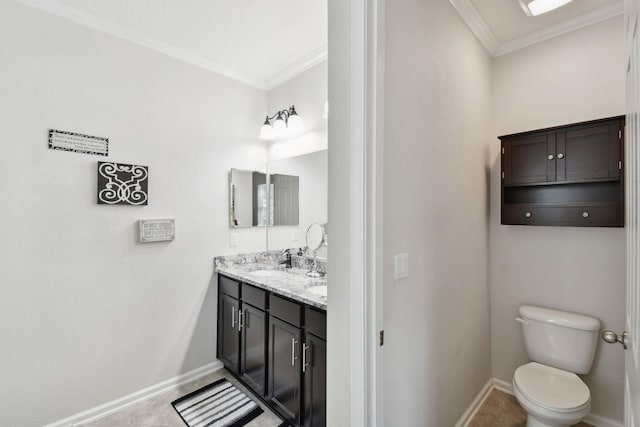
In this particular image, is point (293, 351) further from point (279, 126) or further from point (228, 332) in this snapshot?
point (279, 126)

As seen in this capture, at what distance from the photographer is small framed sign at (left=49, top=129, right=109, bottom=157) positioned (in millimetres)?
1758

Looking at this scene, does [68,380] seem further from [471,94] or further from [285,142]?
[471,94]

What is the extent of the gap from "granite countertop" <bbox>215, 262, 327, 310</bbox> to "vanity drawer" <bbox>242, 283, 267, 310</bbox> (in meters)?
0.04

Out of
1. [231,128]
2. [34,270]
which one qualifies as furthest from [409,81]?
[34,270]

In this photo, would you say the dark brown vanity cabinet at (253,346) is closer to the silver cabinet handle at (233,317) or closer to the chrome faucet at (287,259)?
the silver cabinet handle at (233,317)

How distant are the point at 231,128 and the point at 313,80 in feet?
2.85

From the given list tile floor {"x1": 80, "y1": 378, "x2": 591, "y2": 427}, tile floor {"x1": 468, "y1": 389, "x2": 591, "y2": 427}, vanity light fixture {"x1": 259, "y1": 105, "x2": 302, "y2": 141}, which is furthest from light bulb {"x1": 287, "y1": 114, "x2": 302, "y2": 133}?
tile floor {"x1": 468, "y1": 389, "x2": 591, "y2": 427}

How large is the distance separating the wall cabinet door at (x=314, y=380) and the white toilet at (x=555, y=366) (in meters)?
1.12

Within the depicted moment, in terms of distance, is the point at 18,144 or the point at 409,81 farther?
the point at 18,144

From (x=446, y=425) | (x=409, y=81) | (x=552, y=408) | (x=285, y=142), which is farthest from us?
(x=285, y=142)

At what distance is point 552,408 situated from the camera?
1.45 m

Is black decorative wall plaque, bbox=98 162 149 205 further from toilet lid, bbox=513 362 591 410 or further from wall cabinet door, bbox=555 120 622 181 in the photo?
wall cabinet door, bbox=555 120 622 181

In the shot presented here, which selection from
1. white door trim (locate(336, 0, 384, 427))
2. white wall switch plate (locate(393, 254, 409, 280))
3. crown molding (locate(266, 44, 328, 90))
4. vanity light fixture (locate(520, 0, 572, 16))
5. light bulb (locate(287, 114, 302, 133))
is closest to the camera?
white door trim (locate(336, 0, 384, 427))

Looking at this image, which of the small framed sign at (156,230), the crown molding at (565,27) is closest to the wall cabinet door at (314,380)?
the small framed sign at (156,230)
